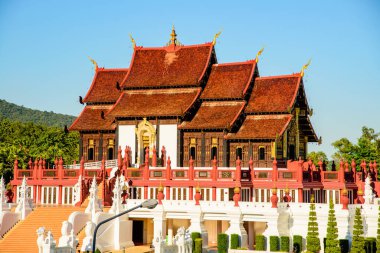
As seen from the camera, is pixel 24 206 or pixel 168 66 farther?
pixel 168 66

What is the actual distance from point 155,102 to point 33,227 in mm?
16514

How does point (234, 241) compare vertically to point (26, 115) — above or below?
below

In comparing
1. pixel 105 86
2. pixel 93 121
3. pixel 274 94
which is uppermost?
pixel 105 86

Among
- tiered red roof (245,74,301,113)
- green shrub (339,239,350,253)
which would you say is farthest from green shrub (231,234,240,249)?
tiered red roof (245,74,301,113)

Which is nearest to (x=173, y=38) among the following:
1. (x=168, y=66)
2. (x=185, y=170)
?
(x=168, y=66)

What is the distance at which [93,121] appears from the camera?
58719 millimetres

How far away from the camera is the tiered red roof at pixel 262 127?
51.2 meters

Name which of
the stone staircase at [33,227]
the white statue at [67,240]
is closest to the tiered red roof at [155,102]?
the stone staircase at [33,227]

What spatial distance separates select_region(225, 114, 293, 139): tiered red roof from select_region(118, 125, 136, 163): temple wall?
783cm

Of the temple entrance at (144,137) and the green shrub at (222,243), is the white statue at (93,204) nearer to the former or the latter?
the green shrub at (222,243)

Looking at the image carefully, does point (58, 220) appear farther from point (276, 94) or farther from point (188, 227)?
point (276, 94)

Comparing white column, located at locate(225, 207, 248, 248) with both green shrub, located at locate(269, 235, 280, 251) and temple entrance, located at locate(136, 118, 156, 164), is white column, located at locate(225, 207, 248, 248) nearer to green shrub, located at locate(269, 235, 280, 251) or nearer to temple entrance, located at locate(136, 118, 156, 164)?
green shrub, located at locate(269, 235, 280, 251)

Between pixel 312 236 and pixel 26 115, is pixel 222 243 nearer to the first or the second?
pixel 312 236

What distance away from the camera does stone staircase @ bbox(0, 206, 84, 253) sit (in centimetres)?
4134
